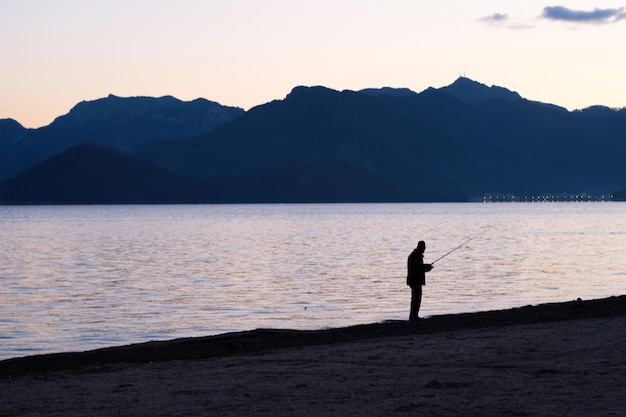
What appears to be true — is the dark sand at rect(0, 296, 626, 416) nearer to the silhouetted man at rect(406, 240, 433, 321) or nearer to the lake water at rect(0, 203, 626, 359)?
the silhouetted man at rect(406, 240, 433, 321)

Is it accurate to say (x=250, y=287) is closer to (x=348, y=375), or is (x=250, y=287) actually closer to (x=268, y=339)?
(x=268, y=339)

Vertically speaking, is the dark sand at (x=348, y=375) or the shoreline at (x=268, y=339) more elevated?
the dark sand at (x=348, y=375)

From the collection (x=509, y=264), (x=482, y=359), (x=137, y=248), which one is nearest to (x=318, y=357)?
(x=482, y=359)

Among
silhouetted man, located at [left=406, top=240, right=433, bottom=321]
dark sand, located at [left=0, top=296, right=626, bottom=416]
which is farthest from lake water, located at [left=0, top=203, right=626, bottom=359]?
dark sand, located at [left=0, top=296, right=626, bottom=416]

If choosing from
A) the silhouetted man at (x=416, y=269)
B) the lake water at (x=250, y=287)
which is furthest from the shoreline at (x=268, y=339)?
the lake water at (x=250, y=287)

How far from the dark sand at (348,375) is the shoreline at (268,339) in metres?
0.05

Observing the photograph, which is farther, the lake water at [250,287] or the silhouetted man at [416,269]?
the lake water at [250,287]

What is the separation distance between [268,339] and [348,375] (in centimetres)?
673

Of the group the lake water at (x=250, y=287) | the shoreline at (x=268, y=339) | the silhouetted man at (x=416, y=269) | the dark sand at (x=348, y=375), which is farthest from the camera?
the lake water at (x=250, y=287)

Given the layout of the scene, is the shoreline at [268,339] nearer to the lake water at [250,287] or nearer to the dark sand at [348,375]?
the dark sand at [348,375]

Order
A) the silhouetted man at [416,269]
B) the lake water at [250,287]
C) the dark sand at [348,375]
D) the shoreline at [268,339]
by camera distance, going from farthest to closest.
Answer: the lake water at [250,287], the silhouetted man at [416,269], the shoreline at [268,339], the dark sand at [348,375]

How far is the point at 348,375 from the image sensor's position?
14.0 metres

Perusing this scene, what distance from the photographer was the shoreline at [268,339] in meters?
18.3

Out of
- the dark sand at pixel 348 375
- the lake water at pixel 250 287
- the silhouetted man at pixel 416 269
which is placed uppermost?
the silhouetted man at pixel 416 269
